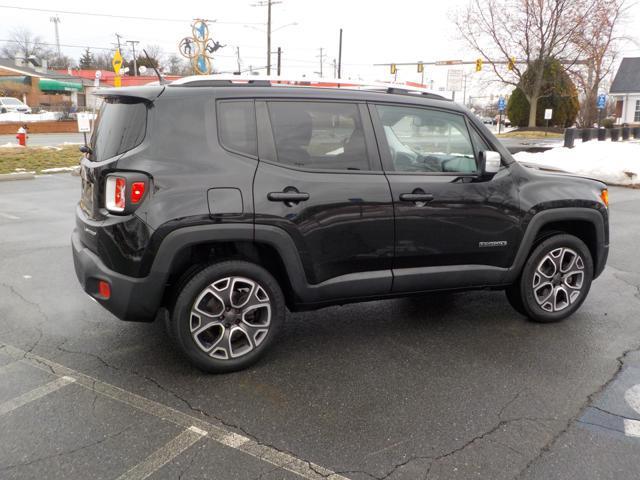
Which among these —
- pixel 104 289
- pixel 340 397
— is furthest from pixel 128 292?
pixel 340 397

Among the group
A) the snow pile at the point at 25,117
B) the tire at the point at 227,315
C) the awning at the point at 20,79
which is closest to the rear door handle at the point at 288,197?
the tire at the point at 227,315

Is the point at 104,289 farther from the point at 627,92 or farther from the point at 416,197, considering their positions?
the point at 627,92

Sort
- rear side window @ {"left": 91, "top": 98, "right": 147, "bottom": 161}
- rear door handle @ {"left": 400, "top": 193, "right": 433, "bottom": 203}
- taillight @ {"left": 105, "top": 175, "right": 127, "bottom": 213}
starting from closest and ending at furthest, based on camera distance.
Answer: taillight @ {"left": 105, "top": 175, "right": 127, "bottom": 213} < rear side window @ {"left": 91, "top": 98, "right": 147, "bottom": 161} < rear door handle @ {"left": 400, "top": 193, "right": 433, "bottom": 203}

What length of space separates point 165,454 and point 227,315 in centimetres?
102

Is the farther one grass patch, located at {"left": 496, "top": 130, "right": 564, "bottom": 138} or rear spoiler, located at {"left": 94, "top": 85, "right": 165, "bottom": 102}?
grass patch, located at {"left": 496, "top": 130, "right": 564, "bottom": 138}

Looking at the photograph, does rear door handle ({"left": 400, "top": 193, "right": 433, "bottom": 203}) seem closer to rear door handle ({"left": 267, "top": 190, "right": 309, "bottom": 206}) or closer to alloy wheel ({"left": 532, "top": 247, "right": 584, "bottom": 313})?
rear door handle ({"left": 267, "top": 190, "right": 309, "bottom": 206})

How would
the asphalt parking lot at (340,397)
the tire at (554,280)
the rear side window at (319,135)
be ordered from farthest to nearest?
the tire at (554,280), the rear side window at (319,135), the asphalt parking lot at (340,397)

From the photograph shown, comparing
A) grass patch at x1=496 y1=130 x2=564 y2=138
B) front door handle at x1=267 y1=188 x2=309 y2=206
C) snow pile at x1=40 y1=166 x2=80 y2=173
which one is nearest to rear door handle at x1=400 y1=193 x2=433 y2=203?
front door handle at x1=267 y1=188 x2=309 y2=206

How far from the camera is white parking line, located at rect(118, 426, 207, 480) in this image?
2666mm

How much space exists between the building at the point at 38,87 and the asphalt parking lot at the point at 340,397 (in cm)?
6167

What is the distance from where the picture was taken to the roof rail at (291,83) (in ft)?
12.1

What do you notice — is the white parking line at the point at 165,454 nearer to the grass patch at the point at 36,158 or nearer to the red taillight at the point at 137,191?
the red taillight at the point at 137,191

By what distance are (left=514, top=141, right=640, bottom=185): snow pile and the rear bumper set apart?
11790 millimetres

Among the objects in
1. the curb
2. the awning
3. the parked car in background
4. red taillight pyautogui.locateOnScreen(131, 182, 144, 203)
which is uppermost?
the awning
